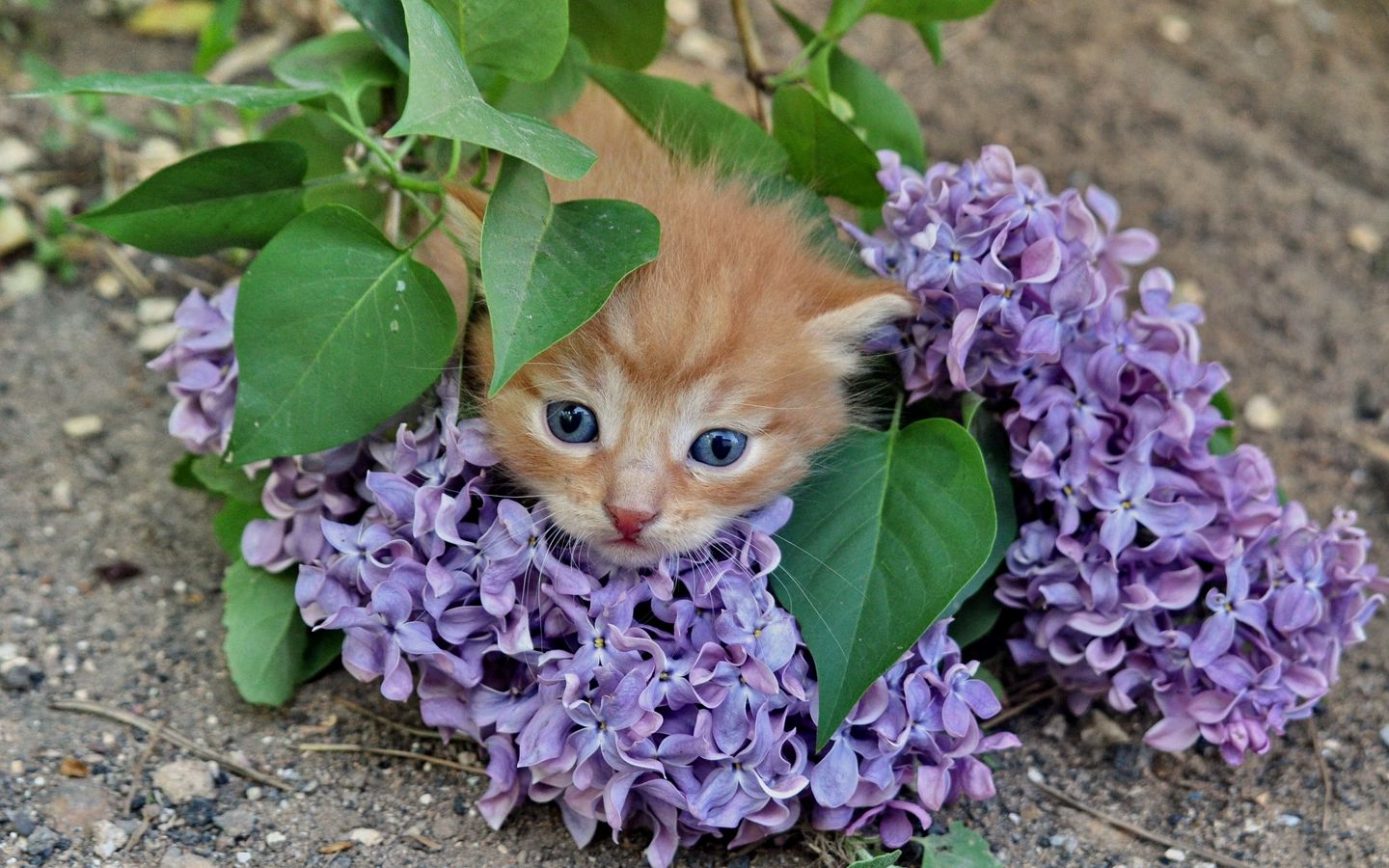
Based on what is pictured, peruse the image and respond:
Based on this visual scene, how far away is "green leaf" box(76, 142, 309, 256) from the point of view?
6.67ft

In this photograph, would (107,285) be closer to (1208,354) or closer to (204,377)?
(204,377)

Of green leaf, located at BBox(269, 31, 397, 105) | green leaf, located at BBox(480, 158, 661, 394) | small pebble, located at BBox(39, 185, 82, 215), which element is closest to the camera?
green leaf, located at BBox(480, 158, 661, 394)

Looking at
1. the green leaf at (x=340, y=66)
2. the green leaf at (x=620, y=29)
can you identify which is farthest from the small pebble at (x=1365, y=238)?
the green leaf at (x=340, y=66)

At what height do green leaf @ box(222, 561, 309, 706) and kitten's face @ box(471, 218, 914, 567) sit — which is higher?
kitten's face @ box(471, 218, 914, 567)

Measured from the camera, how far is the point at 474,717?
2021 mm

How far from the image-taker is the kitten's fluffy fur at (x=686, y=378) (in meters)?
1.95

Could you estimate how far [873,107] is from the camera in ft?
8.77

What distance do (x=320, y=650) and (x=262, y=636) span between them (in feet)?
0.34

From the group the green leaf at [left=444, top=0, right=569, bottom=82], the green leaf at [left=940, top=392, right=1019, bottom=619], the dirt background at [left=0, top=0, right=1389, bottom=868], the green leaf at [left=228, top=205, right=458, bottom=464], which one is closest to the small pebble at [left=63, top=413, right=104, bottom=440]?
the dirt background at [left=0, top=0, right=1389, bottom=868]

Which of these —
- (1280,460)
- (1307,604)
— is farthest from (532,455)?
(1280,460)

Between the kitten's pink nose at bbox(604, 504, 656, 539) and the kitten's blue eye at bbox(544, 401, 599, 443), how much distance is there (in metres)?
0.14

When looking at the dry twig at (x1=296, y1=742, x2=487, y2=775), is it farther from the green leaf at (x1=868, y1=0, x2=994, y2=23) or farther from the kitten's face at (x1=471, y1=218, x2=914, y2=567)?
the green leaf at (x1=868, y1=0, x2=994, y2=23)

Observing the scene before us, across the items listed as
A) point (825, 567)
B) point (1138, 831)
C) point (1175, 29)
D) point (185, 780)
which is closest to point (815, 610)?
point (825, 567)

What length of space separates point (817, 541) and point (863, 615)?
171 millimetres
